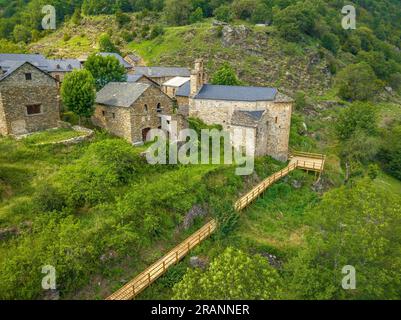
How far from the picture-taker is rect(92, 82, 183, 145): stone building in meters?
31.1

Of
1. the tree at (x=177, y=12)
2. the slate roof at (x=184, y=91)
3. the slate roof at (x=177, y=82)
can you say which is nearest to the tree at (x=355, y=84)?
the slate roof at (x=177, y=82)

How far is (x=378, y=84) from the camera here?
72688 mm

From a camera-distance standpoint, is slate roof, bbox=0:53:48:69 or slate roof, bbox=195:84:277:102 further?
slate roof, bbox=0:53:48:69

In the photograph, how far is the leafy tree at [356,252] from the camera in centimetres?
1589

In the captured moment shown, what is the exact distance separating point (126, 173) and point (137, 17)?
68.0 metres

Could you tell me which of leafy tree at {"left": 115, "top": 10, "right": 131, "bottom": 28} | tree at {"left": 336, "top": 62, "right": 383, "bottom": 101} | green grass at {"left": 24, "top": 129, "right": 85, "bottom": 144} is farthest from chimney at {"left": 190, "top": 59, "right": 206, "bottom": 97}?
leafy tree at {"left": 115, "top": 10, "right": 131, "bottom": 28}

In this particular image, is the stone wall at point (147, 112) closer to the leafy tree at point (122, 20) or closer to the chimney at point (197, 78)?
the chimney at point (197, 78)

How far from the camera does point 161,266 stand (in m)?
20.5

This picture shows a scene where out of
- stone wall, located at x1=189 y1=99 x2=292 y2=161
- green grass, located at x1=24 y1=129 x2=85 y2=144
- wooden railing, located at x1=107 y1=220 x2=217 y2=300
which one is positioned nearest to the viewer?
wooden railing, located at x1=107 y1=220 x2=217 y2=300

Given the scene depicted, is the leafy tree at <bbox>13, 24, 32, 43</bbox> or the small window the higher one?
the leafy tree at <bbox>13, 24, 32, 43</bbox>

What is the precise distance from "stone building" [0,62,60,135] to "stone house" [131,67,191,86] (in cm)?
2325

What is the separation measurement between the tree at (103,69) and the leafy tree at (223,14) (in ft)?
152

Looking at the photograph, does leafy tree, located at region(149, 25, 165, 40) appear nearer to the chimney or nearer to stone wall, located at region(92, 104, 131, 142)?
the chimney
